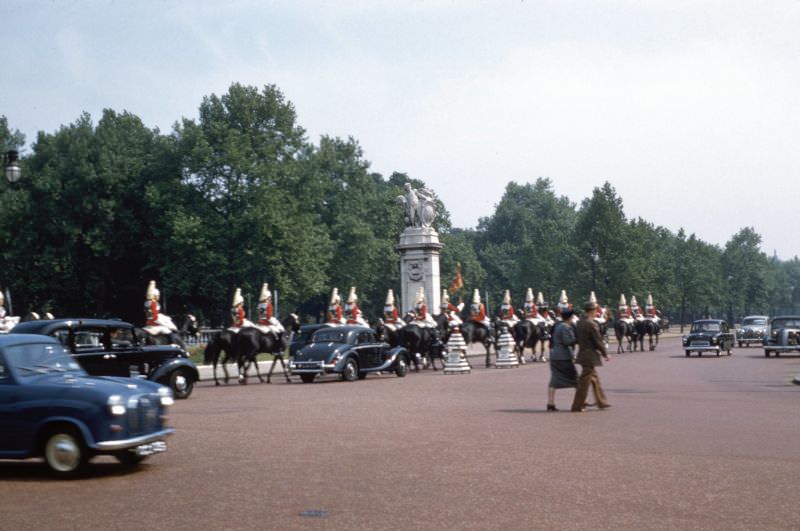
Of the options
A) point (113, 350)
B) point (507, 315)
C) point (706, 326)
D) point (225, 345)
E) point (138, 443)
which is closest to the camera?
point (138, 443)

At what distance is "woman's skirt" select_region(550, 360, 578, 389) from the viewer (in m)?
17.8

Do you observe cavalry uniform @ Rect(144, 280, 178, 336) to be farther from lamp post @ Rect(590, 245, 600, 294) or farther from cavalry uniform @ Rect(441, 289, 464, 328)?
lamp post @ Rect(590, 245, 600, 294)

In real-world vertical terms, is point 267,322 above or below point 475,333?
above

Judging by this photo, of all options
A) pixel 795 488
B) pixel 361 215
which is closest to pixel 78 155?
pixel 361 215

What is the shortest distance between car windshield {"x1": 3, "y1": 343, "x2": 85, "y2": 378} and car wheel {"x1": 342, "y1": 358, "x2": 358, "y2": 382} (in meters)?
16.5

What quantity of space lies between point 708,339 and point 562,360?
26018mm

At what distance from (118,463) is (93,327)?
727 centimetres

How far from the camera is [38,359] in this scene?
36.8 ft

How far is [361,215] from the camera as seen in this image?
78875mm

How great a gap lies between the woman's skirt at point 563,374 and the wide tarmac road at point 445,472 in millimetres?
631

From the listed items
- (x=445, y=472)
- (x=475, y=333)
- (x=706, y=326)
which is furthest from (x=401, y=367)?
(x=445, y=472)

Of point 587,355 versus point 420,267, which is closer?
point 587,355

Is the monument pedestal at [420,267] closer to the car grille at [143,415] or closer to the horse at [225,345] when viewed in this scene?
the horse at [225,345]

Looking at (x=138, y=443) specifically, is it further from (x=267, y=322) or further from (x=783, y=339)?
(x=783, y=339)
